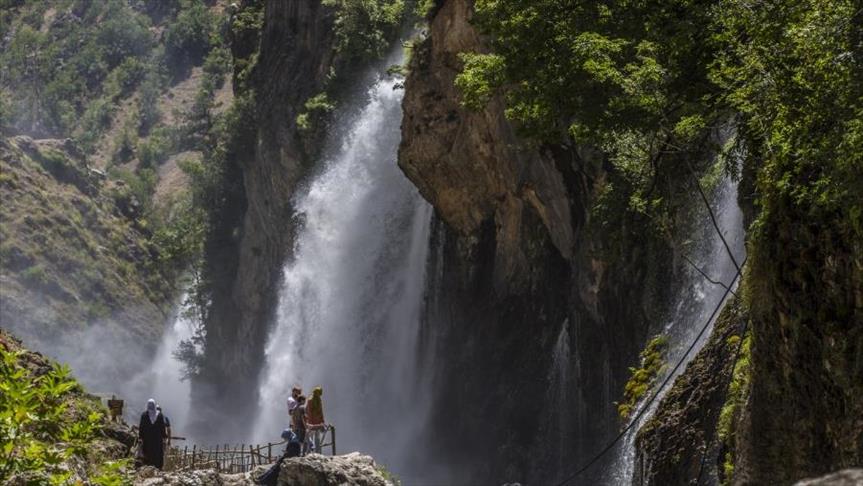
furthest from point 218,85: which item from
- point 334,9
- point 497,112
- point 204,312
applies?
point 497,112

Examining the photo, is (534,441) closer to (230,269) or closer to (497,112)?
(497,112)

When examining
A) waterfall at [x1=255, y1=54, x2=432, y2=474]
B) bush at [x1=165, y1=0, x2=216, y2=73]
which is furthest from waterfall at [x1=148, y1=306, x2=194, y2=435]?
bush at [x1=165, y1=0, x2=216, y2=73]

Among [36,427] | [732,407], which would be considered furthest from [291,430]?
[36,427]

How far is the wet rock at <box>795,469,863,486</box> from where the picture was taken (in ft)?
19.1

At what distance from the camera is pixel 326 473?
23.8 meters

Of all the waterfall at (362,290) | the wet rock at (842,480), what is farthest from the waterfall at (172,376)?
the wet rock at (842,480)

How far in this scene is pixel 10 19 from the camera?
150000 mm

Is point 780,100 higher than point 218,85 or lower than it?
lower

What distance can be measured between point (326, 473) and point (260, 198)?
3943 centimetres

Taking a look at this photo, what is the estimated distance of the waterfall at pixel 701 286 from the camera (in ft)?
68.6

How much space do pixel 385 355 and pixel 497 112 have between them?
13759mm

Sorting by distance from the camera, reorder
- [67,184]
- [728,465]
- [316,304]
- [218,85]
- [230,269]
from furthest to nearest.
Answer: [218,85], [67,184], [230,269], [316,304], [728,465]

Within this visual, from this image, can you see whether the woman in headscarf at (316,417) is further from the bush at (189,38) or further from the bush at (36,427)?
the bush at (189,38)

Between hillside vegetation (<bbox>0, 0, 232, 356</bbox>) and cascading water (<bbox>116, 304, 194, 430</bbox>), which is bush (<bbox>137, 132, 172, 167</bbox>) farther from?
cascading water (<bbox>116, 304, 194, 430</bbox>)
